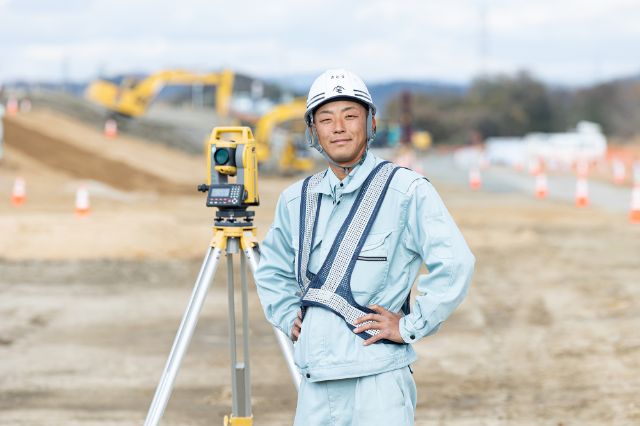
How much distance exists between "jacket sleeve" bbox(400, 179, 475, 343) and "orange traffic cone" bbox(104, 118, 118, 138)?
34.2 metres

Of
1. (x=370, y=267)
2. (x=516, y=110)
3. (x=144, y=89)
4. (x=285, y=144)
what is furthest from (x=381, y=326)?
(x=516, y=110)

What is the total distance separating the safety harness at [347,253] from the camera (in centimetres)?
306

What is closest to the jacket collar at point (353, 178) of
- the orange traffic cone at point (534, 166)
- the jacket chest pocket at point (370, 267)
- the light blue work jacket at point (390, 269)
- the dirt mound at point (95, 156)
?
the light blue work jacket at point (390, 269)

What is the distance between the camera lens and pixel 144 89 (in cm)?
3581

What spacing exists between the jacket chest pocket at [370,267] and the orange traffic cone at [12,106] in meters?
33.5

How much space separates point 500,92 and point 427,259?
9933cm

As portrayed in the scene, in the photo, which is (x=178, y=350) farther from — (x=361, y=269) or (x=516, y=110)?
(x=516, y=110)

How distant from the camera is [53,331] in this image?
9.85 meters

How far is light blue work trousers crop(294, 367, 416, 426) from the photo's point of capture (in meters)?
3.03

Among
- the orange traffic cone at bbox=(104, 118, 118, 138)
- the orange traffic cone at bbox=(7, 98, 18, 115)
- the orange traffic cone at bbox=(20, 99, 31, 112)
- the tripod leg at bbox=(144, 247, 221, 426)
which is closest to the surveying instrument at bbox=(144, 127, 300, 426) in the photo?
the tripod leg at bbox=(144, 247, 221, 426)

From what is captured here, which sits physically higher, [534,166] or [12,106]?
[12,106]

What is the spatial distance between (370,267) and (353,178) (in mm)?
263

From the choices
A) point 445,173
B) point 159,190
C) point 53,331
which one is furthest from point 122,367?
point 445,173

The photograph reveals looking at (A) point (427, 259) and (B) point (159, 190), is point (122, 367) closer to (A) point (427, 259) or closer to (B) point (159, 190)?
(A) point (427, 259)
